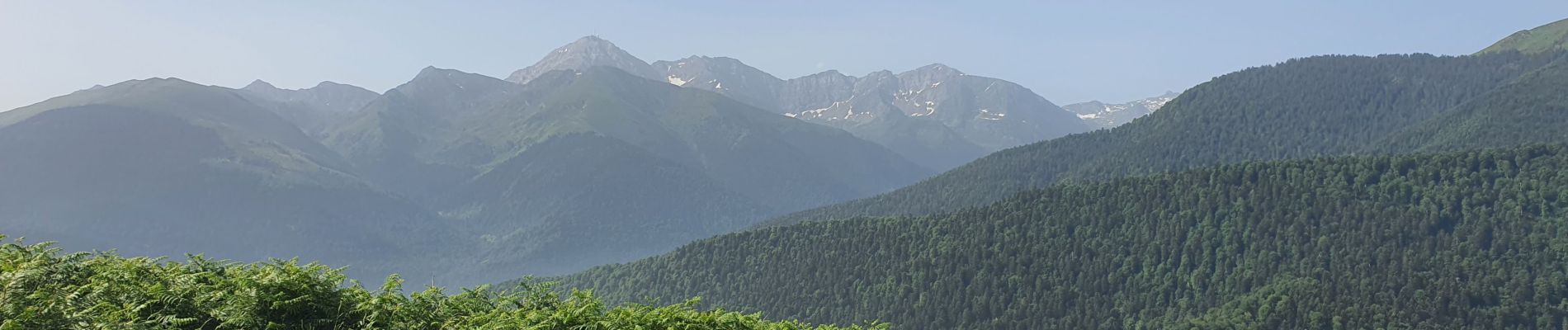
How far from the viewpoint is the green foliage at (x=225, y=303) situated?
104 ft

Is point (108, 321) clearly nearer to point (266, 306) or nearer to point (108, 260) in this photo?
point (266, 306)

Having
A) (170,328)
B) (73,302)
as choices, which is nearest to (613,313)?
(170,328)

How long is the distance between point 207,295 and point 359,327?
4806 millimetres

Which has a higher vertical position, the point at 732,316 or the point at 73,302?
the point at 73,302

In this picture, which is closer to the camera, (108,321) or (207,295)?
(108,321)

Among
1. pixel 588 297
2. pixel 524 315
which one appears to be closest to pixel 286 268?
pixel 524 315

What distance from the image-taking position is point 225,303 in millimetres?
33875

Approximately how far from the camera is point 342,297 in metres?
36.6

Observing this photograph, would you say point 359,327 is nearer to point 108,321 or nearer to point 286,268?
point 286,268

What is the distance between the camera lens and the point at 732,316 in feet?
140

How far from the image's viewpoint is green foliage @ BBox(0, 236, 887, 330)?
31594 millimetres

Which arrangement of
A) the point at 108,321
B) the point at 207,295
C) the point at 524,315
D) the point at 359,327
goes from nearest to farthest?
the point at 108,321 → the point at 207,295 → the point at 359,327 → the point at 524,315

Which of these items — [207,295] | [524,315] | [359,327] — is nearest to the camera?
[207,295]

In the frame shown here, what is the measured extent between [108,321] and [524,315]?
506 inches
